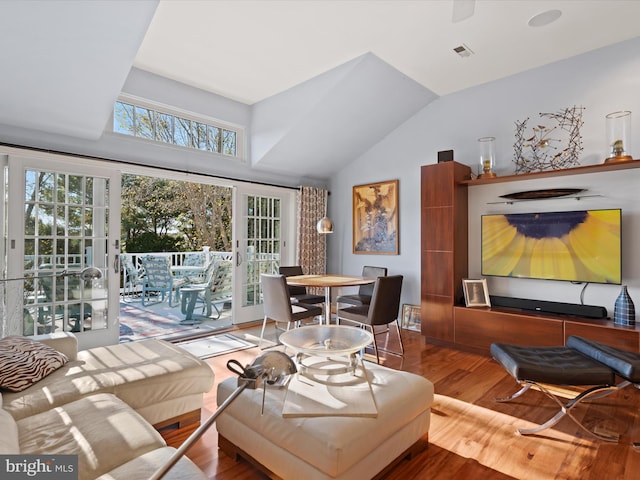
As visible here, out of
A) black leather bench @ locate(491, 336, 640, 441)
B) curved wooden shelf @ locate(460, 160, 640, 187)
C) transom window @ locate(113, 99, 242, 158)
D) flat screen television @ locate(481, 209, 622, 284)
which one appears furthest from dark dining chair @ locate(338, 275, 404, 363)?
transom window @ locate(113, 99, 242, 158)

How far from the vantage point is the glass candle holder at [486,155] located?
397 centimetres

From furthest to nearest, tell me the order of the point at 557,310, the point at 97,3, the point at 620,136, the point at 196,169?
the point at 196,169 < the point at 557,310 < the point at 620,136 < the point at 97,3

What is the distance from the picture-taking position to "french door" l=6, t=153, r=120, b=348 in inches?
124

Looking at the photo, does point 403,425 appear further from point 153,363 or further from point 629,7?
point 629,7

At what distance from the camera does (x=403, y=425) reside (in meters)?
1.82

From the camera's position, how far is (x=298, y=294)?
479cm

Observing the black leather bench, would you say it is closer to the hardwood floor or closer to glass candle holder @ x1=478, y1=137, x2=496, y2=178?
the hardwood floor

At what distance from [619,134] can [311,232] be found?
3.82 meters

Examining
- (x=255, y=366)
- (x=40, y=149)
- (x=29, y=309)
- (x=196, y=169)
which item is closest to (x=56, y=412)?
(x=255, y=366)

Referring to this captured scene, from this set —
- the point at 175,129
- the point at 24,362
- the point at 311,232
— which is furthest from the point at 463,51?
the point at 24,362

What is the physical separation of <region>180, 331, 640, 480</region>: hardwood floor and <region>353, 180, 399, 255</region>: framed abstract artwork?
2.40 m

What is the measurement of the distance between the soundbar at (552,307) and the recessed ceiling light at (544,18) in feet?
8.61

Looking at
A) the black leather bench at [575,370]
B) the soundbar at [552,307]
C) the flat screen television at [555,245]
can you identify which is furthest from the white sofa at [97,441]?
the flat screen television at [555,245]

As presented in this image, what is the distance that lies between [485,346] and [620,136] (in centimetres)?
234
